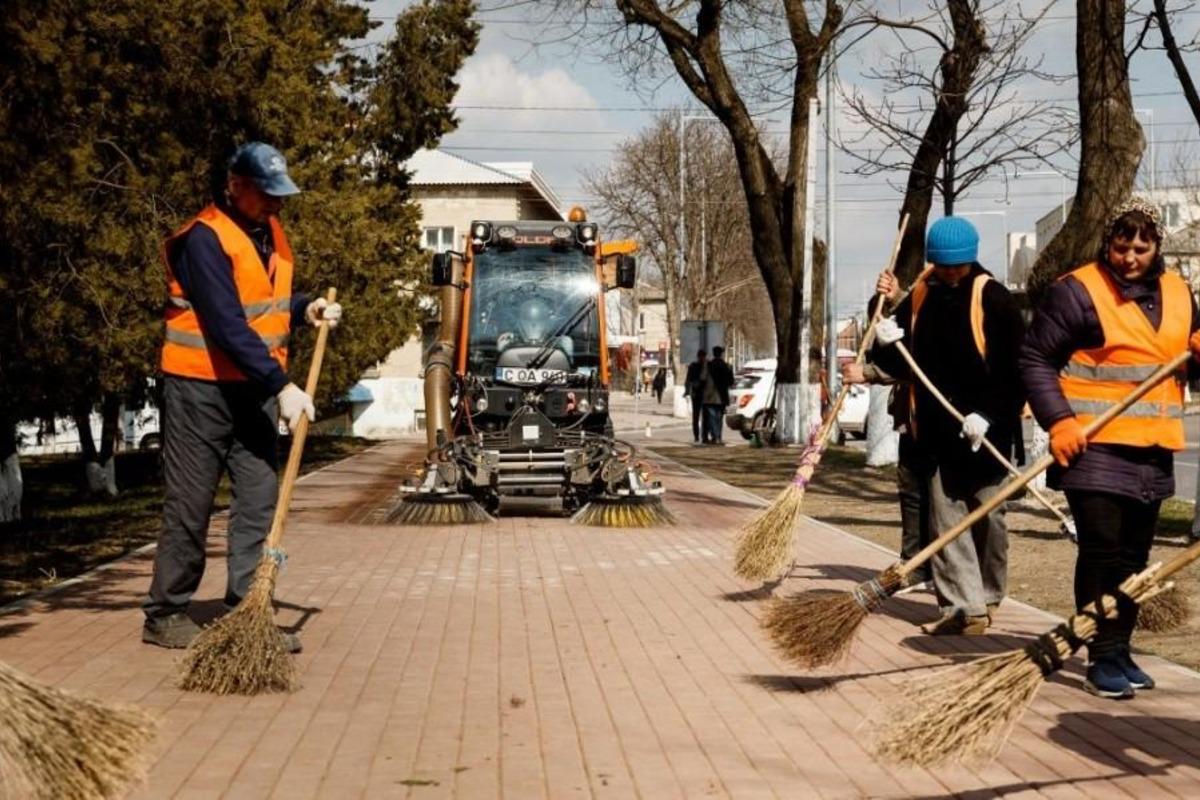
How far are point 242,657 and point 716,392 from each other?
29219 millimetres

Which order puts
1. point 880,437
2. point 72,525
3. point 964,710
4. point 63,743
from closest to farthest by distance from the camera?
point 63,743 < point 964,710 < point 72,525 < point 880,437

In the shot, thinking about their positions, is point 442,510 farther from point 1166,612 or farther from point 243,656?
point 243,656

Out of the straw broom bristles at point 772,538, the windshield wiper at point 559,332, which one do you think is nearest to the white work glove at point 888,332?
the straw broom bristles at point 772,538

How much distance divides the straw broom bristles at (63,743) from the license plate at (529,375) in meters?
13.0

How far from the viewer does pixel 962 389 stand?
935 cm

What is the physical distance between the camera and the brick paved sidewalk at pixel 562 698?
6039 millimetres

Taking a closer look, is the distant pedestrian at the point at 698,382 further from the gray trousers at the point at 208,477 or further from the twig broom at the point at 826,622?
the twig broom at the point at 826,622

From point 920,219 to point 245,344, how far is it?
19.1 m

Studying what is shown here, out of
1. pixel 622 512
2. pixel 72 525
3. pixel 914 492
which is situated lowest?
pixel 72 525

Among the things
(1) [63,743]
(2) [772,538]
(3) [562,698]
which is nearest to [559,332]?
(2) [772,538]

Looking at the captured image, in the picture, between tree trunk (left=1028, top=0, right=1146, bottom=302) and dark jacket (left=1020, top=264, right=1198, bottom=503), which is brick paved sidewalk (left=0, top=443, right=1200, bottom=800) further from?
tree trunk (left=1028, top=0, right=1146, bottom=302)

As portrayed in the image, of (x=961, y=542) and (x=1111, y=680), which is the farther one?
(x=961, y=542)

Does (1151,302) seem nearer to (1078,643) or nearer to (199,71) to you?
(1078,643)

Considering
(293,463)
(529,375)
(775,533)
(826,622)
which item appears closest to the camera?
(826,622)
